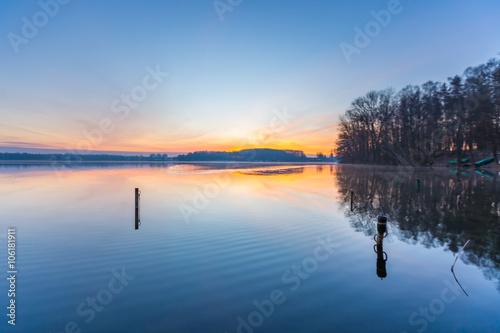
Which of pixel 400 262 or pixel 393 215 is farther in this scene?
pixel 393 215

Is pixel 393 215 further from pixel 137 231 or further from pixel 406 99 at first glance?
pixel 406 99

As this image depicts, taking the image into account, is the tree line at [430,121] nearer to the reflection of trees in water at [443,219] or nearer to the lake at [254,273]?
the reflection of trees in water at [443,219]

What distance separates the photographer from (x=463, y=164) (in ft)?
211

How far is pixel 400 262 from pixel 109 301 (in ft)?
29.2

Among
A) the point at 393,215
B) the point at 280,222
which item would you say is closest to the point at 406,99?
the point at 393,215

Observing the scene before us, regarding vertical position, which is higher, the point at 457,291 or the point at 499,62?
the point at 499,62

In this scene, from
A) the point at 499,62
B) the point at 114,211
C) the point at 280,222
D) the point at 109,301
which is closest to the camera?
the point at 109,301
